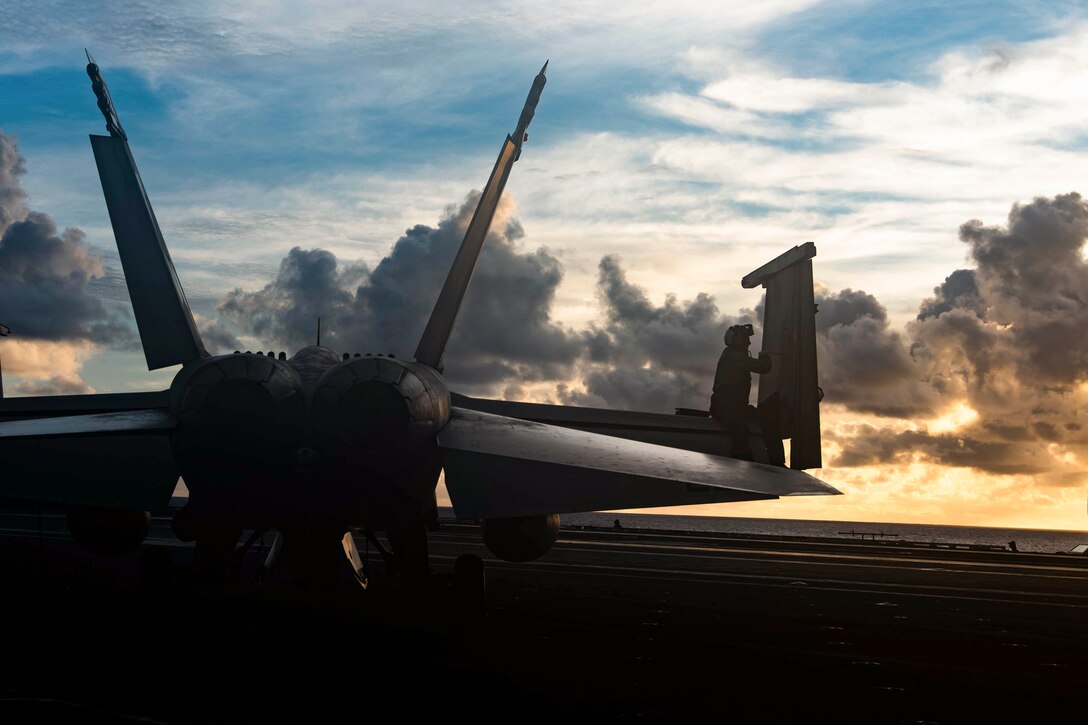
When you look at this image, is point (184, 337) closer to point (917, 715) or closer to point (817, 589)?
point (917, 715)

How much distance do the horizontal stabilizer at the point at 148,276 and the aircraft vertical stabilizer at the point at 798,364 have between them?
9.67 meters

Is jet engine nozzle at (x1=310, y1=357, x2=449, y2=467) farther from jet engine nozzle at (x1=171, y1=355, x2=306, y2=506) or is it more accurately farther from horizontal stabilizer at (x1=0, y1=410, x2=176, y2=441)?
horizontal stabilizer at (x1=0, y1=410, x2=176, y2=441)

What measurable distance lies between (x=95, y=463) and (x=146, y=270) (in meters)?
3.15

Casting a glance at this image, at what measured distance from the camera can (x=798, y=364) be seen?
17719 millimetres

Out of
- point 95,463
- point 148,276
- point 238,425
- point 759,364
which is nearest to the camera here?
point 238,425

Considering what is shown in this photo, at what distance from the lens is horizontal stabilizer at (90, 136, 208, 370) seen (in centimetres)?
1352

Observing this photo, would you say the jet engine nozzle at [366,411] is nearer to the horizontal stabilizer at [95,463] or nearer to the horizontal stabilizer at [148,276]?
the horizontal stabilizer at [95,463]

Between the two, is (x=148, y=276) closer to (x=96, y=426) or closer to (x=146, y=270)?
(x=146, y=270)

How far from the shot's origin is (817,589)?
2188 centimetres

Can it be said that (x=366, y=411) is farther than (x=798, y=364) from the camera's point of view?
No

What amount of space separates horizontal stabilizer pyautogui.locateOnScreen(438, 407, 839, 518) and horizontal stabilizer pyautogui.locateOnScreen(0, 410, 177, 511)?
10.7ft

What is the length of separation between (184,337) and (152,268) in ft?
3.63

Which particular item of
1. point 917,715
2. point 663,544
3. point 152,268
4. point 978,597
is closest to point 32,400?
point 152,268

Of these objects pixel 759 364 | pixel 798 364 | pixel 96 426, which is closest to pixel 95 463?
pixel 96 426
